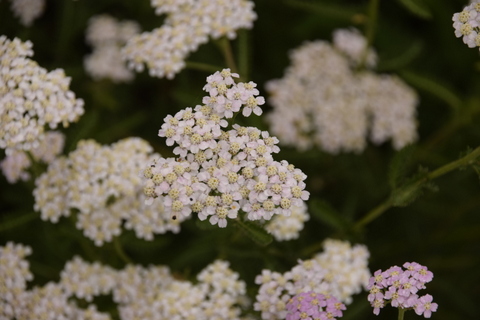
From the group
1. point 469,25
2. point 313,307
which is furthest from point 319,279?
point 469,25

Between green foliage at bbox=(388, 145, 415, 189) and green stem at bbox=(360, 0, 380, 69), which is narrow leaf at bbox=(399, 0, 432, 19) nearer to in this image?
green stem at bbox=(360, 0, 380, 69)

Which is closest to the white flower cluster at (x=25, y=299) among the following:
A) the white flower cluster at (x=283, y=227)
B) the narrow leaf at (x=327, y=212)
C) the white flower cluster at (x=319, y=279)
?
the white flower cluster at (x=319, y=279)

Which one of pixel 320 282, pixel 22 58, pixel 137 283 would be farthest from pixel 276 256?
pixel 22 58

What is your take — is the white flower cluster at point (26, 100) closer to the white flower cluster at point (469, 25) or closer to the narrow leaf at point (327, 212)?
the narrow leaf at point (327, 212)

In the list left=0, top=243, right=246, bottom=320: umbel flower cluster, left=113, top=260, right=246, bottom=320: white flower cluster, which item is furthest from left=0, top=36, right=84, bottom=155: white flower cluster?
left=113, top=260, right=246, bottom=320: white flower cluster

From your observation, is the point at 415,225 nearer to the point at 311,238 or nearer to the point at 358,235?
the point at 311,238

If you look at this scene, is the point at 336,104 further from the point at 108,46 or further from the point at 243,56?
the point at 108,46
